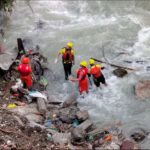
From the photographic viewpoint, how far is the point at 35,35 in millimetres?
19609

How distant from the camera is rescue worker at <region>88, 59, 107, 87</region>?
14.5 m

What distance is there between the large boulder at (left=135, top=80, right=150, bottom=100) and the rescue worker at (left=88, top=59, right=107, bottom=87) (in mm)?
1272

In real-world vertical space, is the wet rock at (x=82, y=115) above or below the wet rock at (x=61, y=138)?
above

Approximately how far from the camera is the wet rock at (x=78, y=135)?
12.0m

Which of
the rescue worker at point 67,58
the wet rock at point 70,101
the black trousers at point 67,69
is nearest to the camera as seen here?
the wet rock at point 70,101

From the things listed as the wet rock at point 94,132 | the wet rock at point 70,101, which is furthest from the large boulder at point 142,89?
the wet rock at point 94,132

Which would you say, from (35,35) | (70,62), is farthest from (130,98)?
(35,35)

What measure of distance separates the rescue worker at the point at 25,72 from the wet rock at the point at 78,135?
3.14 meters

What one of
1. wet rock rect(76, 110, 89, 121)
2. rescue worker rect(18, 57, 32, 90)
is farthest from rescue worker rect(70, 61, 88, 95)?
rescue worker rect(18, 57, 32, 90)

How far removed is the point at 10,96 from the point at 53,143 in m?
3.26

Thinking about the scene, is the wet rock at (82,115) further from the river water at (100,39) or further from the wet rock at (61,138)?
the wet rock at (61,138)

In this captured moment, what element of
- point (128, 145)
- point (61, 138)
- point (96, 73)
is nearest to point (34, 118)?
point (61, 138)

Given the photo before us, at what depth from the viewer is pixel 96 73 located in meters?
14.6

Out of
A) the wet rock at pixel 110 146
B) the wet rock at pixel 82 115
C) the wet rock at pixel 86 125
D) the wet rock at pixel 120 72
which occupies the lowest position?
the wet rock at pixel 110 146
